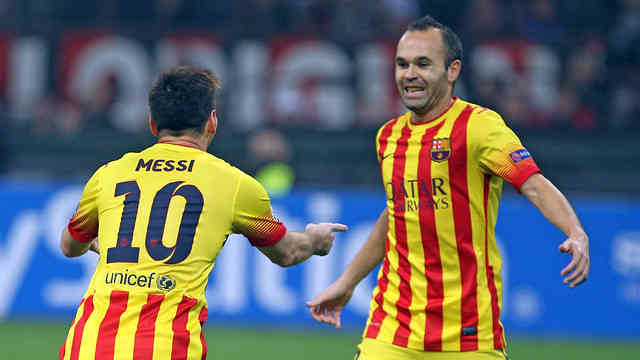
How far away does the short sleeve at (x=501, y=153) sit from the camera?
468 cm

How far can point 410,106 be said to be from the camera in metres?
5.12

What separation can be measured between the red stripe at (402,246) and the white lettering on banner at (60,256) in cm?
607

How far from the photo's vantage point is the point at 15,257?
35.2 feet

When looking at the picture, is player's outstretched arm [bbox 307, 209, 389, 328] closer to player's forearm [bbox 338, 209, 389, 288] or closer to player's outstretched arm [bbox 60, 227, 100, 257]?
player's forearm [bbox 338, 209, 389, 288]

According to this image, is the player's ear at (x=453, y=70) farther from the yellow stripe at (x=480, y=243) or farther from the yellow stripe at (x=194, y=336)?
the yellow stripe at (x=194, y=336)

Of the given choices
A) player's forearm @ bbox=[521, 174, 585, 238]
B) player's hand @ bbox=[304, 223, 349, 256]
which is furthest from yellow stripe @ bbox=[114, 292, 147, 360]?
player's forearm @ bbox=[521, 174, 585, 238]

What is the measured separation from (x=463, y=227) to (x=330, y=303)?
936 mm

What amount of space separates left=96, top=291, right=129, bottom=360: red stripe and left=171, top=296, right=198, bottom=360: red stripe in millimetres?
217

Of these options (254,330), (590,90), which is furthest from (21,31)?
(590,90)

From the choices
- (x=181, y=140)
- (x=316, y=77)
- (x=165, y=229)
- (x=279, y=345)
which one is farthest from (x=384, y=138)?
(x=316, y=77)

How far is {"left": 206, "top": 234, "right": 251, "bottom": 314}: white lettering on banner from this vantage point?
10625 millimetres

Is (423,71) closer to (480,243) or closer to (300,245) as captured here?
(480,243)

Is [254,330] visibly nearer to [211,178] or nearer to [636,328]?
[636,328]

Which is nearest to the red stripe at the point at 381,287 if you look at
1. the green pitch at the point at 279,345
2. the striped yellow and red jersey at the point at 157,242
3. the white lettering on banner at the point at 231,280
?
the striped yellow and red jersey at the point at 157,242
